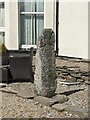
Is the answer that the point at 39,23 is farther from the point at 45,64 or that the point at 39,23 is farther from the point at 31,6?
the point at 45,64

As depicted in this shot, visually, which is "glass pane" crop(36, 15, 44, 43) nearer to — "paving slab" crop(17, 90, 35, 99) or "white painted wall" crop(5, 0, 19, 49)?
"white painted wall" crop(5, 0, 19, 49)

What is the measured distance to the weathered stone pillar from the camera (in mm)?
7156

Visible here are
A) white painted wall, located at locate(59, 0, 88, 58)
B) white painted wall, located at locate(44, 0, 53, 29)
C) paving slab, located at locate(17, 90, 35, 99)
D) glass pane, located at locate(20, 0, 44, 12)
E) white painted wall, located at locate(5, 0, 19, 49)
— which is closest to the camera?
paving slab, located at locate(17, 90, 35, 99)

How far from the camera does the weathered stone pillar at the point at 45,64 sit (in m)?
7.16

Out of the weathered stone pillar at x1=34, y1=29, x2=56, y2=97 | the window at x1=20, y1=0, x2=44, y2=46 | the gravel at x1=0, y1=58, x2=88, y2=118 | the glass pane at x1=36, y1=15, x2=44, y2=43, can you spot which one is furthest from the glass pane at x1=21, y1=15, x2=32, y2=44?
the weathered stone pillar at x1=34, y1=29, x2=56, y2=97

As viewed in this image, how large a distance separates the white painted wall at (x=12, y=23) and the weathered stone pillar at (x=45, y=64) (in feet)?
14.3

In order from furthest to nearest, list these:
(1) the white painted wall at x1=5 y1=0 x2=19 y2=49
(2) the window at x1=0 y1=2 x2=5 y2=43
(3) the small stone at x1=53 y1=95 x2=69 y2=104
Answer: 1. (2) the window at x1=0 y1=2 x2=5 y2=43
2. (1) the white painted wall at x1=5 y1=0 x2=19 y2=49
3. (3) the small stone at x1=53 y1=95 x2=69 y2=104

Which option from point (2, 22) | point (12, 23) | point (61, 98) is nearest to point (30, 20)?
point (12, 23)

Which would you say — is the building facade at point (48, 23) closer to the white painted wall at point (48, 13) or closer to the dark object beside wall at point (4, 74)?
the white painted wall at point (48, 13)

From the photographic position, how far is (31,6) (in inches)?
461

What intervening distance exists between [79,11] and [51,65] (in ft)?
11.6

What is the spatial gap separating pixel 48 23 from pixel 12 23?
1.08 m

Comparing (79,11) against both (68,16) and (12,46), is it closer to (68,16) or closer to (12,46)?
(68,16)

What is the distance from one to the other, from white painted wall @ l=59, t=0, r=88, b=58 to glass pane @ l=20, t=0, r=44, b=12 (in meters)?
0.93
